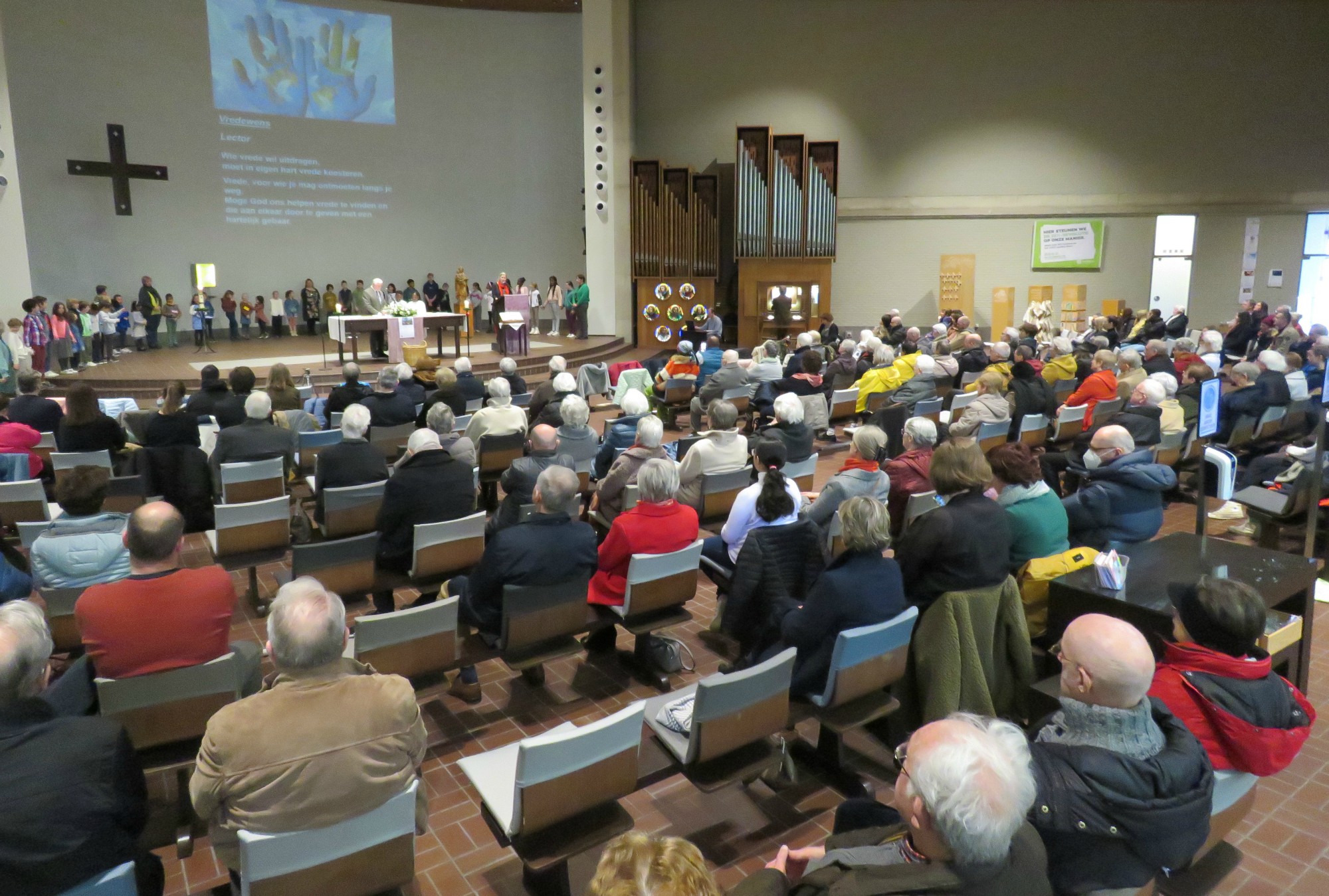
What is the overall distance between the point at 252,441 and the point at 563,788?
158 inches

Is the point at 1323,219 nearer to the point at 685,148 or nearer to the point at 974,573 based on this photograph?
the point at 685,148

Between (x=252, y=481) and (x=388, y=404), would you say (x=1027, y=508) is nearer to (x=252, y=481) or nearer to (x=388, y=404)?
(x=252, y=481)

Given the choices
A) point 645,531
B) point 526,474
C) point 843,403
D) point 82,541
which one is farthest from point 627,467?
point 843,403

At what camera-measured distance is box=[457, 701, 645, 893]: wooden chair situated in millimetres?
2338

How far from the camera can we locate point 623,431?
614 cm

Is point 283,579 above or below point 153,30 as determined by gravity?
below

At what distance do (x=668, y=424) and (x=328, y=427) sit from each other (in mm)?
3964

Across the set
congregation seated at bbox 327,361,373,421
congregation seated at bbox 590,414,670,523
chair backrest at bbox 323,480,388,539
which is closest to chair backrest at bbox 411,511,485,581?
chair backrest at bbox 323,480,388,539

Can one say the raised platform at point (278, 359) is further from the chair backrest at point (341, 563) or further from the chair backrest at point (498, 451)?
the chair backrest at point (341, 563)

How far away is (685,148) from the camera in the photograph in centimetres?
1833

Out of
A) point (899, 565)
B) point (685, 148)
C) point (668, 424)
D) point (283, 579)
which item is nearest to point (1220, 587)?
point (899, 565)

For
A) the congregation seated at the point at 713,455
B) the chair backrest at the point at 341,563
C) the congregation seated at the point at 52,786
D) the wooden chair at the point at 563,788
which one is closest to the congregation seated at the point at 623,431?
the congregation seated at the point at 713,455

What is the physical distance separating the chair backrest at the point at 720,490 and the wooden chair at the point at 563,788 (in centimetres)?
272

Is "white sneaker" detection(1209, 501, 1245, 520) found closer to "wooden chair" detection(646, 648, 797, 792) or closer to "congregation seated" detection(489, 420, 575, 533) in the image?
"congregation seated" detection(489, 420, 575, 533)
